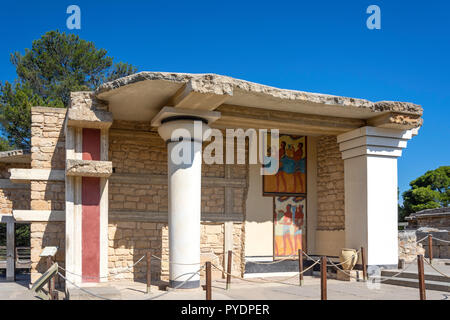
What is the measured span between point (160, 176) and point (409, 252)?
6.47 meters

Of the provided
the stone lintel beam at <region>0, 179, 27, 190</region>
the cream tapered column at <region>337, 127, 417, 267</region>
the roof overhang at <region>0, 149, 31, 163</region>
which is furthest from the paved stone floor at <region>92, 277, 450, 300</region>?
the stone lintel beam at <region>0, 179, 27, 190</region>

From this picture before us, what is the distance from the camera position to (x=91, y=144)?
31.0 feet

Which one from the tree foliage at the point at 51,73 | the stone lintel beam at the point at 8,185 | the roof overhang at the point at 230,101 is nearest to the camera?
the roof overhang at the point at 230,101

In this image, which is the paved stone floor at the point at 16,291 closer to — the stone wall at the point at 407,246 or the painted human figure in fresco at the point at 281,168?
the painted human figure in fresco at the point at 281,168

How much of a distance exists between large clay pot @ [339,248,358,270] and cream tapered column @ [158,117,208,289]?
344 centimetres

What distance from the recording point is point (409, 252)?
1237 cm

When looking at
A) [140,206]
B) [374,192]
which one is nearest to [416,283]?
[374,192]

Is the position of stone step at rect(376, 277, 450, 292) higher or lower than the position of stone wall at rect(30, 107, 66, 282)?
lower

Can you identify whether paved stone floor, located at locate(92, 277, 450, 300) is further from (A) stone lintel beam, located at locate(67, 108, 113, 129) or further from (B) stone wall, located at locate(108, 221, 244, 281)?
(A) stone lintel beam, located at locate(67, 108, 113, 129)

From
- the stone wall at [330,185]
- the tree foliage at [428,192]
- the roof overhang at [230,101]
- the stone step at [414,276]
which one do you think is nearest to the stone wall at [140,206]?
the roof overhang at [230,101]

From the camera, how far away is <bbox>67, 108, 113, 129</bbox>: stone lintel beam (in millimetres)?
8805

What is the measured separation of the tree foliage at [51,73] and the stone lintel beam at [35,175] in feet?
33.9

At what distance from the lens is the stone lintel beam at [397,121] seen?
405 inches
